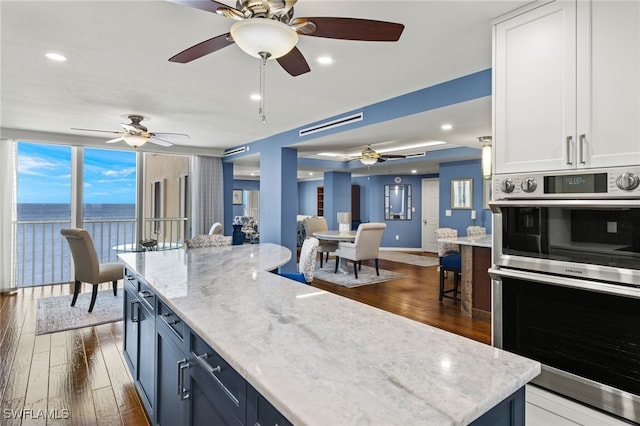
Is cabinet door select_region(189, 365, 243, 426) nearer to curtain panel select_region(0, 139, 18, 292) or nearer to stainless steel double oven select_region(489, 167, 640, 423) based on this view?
stainless steel double oven select_region(489, 167, 640, 423)

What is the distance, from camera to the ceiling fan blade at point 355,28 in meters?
1.57

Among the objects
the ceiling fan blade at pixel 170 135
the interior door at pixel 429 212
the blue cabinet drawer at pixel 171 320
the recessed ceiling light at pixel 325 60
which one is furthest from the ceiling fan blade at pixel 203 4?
the interior door at pixel 429 212

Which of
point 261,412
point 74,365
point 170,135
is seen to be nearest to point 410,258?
point 170,135

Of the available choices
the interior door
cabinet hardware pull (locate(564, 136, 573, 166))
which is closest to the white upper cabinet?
cabinet hardware pull (locate(564, 136, 573, 166))

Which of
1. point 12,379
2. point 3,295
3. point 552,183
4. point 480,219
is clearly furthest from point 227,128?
point 480,219

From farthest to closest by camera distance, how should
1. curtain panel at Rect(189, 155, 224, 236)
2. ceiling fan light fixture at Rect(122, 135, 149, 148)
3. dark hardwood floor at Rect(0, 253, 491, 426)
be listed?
curtain panel at Rect(189, 155, 224, 236), ceiling fan light fixture at Rect(122, 135, 149, 148), dark hardwood floor at Rect(0, 253, 491, 426)

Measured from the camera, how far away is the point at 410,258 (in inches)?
328

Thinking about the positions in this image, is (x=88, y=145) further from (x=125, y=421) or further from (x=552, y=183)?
(x=552, y=183)

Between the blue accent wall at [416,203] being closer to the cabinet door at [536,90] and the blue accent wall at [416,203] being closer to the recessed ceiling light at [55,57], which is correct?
the cabinet door at [536,90]

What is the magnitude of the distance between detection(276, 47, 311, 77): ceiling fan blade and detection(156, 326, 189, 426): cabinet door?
162 centimetres

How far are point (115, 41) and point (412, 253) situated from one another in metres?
8.28

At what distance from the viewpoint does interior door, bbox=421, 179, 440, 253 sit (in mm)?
9578

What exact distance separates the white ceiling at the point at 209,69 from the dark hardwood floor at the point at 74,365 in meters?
2.22

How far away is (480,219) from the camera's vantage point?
7.14 m
